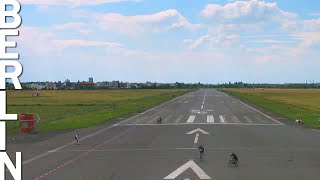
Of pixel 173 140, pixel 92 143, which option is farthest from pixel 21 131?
pixel 173 140

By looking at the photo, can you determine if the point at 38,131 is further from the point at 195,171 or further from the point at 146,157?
the point at 195,171

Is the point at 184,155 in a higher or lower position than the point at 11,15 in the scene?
lower

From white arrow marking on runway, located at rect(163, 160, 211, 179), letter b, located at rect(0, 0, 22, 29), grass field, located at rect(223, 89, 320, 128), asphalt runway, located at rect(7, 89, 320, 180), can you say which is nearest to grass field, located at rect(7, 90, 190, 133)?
asphalt runway, located at rect(7, 89, 320, 180)

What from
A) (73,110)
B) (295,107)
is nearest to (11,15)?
(73,110)

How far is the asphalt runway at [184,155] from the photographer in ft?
75.7

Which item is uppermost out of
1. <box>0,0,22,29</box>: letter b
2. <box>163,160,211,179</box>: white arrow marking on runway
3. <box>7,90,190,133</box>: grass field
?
<box>0,0,22,29</box>: letter b

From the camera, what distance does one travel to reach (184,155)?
94.8 ft

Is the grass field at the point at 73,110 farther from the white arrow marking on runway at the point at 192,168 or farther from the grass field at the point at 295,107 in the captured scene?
the white arrow marking on runway at the point at 192,168

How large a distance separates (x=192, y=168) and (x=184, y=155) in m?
4.55

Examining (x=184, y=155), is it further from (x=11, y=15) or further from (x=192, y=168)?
(x=11, y=15)

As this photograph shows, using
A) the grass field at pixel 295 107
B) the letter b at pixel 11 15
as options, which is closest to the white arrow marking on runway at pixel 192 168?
the letter b at pixel 11 15

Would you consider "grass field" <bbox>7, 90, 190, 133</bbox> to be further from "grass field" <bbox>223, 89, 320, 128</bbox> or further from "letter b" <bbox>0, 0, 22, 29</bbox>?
"letter b" <bbox>0, 0, 22, 29</bbox>

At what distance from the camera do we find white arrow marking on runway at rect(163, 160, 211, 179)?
22.3 meters

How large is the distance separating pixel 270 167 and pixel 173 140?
1285 centimetres
